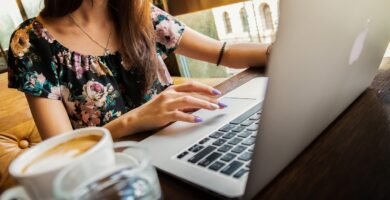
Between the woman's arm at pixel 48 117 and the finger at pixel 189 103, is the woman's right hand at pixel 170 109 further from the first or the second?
the woman's arm at pixel 48 117

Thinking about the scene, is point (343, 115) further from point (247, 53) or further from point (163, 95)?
point (247, 53)

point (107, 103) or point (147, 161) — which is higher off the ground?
point (147, 161)

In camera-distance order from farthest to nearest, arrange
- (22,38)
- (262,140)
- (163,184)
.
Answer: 1. (22,38)
2. (163,184)
3. (262,140)

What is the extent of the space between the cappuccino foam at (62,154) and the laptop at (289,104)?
114 mm

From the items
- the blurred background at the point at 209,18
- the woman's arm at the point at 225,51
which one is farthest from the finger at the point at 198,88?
the blurred background at the point at 209,18

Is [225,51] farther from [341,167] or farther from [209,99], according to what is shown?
[341,167]

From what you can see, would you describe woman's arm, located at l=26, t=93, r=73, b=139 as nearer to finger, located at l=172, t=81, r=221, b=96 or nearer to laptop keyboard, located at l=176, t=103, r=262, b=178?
finger, located at l=172, t=81, r=221, b=96

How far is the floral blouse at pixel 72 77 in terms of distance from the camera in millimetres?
826

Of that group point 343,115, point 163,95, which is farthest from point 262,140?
point 163,95

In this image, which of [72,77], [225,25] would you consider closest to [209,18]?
[225,25]

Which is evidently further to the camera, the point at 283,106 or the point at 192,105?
the point at 192,105

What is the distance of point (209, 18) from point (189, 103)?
1.56m

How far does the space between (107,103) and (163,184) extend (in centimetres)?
56

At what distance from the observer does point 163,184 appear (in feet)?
1.25
